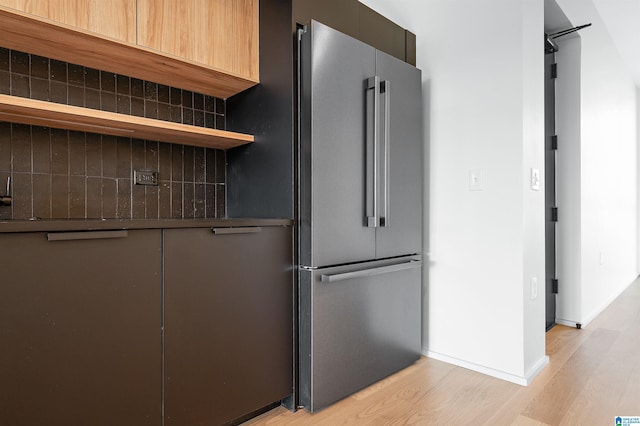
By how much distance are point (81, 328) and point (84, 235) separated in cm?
30

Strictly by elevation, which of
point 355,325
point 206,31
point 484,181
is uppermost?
point 206,31

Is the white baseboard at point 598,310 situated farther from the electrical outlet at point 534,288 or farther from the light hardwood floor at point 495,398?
the electrical outlet at point 534,288

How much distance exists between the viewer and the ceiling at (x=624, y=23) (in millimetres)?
3154

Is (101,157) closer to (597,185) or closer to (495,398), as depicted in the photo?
(495,398)

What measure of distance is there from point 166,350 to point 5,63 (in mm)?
1331

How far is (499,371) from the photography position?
2.18m

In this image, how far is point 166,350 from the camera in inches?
56.9

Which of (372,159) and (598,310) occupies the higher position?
(372,159)

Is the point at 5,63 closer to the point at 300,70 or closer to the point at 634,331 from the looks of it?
the point at 300,70

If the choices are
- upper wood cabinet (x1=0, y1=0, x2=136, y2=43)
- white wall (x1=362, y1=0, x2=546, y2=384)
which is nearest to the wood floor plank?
white wall (x1=362, y1=0, x2=546, y2=384)

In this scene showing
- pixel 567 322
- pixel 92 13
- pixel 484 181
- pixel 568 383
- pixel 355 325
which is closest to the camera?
pixel 92 13

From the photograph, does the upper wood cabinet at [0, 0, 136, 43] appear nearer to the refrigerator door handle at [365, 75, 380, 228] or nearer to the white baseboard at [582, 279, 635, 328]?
the refrigerator door handle at [365, 75, 380, 228]

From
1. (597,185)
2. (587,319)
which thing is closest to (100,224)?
(587,319)

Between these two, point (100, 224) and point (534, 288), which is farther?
point (534, 288)
